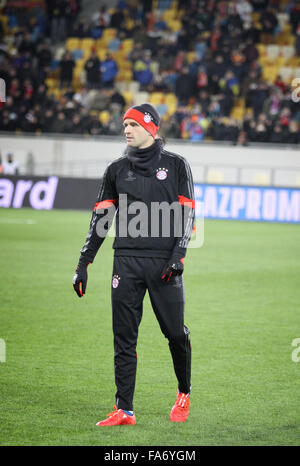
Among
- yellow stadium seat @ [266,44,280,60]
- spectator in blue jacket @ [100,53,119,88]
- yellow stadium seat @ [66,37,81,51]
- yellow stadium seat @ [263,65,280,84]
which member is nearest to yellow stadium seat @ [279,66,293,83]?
yellow stadium seat @ [263,65,280,84]

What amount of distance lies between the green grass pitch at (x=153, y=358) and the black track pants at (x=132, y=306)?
1.21 feet

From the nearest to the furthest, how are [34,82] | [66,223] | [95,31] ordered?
1. [66,223]
2. [34,82]
3. [95,31]

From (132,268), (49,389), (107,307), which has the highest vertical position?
(132,268)

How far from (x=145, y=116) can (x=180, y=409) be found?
2.04 meters

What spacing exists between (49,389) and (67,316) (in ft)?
9.98

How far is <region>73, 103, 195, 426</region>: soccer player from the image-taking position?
508cm

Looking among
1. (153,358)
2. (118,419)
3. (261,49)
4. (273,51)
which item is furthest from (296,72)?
(118,419)

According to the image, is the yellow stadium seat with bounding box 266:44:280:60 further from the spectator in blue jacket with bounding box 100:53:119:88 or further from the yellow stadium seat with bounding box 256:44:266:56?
the spectator in blue jacket with bounding box 100:53:119:88

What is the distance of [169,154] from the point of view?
5164 mm

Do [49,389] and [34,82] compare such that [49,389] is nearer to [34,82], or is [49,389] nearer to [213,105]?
[213,105]

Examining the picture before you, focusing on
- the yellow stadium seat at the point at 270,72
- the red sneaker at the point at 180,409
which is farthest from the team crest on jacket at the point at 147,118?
the yellow stadium seat at the point at 270,72

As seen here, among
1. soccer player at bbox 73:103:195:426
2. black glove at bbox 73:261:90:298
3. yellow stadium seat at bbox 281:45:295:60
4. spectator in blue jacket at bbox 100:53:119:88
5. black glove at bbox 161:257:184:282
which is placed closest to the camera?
black glove at bbox 161:257:184:282

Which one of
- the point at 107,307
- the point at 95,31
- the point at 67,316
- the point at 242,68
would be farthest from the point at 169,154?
the point at 95,31

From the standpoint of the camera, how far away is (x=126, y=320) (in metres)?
5.09
